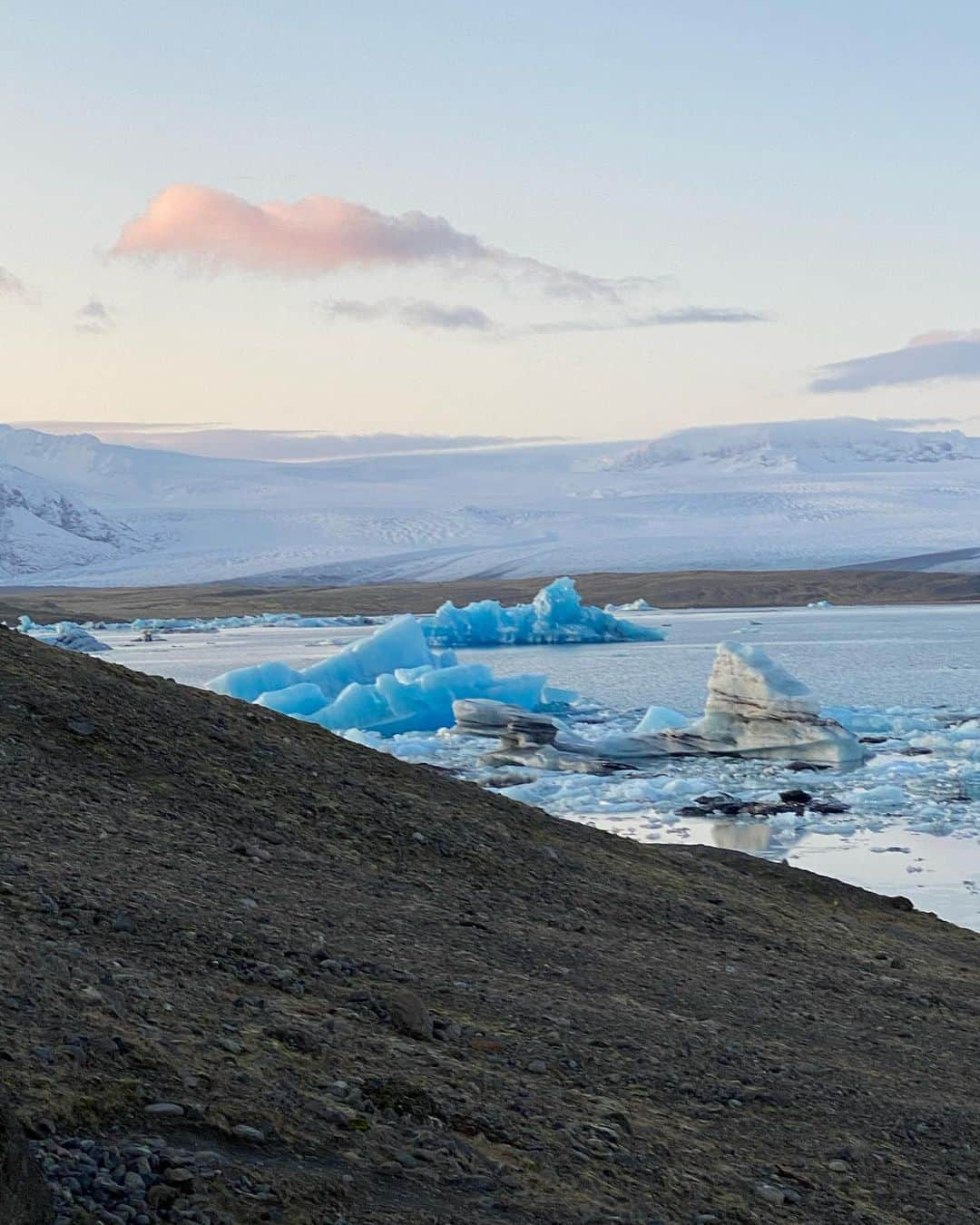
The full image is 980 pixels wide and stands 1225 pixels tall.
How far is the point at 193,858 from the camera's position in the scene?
18.9 ft

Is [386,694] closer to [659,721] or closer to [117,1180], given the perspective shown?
[659,721]

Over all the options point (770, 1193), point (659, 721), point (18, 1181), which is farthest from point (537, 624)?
point (18, 1181)

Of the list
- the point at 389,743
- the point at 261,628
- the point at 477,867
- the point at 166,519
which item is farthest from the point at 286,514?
the point at 477,867

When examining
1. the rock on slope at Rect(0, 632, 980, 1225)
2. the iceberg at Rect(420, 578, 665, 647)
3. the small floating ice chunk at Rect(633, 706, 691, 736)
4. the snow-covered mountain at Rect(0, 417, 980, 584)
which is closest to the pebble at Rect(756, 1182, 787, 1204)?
the rock on slope at Rect(0, 632, 980, 1225)

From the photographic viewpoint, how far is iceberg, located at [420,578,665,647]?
49.1m

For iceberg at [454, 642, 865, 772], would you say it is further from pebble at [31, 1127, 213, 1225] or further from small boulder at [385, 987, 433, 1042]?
pebble at [31, 1127, 213, 1225]

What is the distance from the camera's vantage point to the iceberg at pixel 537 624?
49.1 meters

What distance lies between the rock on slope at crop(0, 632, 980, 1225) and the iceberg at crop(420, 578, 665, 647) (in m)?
40.5

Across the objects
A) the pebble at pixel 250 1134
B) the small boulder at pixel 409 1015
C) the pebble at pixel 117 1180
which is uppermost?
the pebble at pixel 117 1180

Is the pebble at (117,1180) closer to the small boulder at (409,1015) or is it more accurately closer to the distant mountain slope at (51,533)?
the small boulder at (409,1015)

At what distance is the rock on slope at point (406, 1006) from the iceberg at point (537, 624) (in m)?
40.5

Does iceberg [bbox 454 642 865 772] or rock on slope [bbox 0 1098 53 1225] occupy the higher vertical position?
rock on slope [bbox 0 1098 53 1225]

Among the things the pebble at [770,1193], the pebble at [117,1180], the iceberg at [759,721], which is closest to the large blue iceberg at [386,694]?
the iceberg at [759,721]

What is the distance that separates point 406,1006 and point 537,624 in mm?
47314
